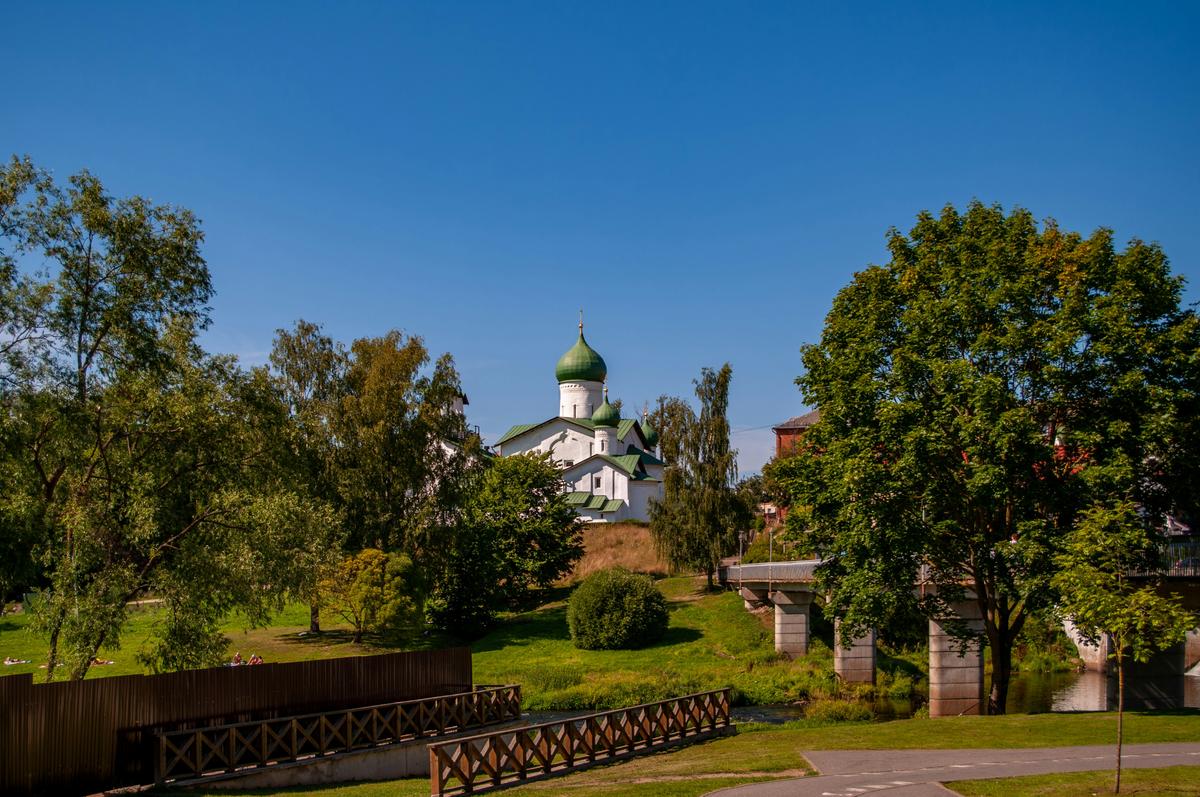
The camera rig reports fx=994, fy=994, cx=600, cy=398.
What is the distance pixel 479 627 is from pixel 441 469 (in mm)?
9340

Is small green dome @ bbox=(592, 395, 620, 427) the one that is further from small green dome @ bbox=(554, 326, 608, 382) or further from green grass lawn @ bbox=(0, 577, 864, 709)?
green grass lawn @ bbox=(0, 577, 864, 709)

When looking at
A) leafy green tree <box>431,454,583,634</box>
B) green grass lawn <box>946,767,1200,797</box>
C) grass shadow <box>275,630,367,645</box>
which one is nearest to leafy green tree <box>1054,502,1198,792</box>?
green grass lawn <box>946,767,1200,797</box>

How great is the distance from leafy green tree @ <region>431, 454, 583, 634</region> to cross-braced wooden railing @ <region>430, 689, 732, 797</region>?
28.7 metres

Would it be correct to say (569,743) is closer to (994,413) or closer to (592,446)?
(994,413)

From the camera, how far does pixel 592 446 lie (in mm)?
91438

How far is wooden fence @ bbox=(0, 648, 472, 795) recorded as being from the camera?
18.5 meters

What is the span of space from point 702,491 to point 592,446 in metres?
34.6

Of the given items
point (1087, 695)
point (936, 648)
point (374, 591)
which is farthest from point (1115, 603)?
point (374, 591)

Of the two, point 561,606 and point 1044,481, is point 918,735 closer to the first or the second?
point 1044,481

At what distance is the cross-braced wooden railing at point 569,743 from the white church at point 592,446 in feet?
184

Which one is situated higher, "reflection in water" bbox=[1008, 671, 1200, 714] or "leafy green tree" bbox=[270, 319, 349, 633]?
"leafy green tree" bbox=[270, 319, 349, 633]

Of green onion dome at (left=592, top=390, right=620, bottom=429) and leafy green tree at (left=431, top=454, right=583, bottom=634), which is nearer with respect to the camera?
leafy green tree at (left=431, top=454, right=583, bottom=634)

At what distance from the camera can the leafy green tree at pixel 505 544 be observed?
56156 mm

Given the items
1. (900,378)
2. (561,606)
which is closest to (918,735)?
(900,378)
